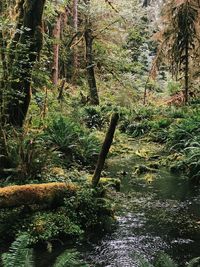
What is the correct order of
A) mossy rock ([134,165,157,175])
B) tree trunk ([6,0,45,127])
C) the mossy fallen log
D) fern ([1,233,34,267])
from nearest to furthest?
fern ([1,233,34,267]) < the mossy fallen log < tree trunk ([6,0,45,127]) < mossy rock ([134,165,157,175])

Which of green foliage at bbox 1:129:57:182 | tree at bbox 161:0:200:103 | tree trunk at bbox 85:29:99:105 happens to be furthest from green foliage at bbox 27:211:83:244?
tree trunk at bbox 85:29:99:105

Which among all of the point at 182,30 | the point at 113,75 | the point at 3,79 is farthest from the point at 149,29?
the point at 3,79

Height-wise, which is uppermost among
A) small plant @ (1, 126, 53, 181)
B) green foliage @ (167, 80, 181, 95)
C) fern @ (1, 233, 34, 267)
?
green foliage @ (167, 80, 181, 95)

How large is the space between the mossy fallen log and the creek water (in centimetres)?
102

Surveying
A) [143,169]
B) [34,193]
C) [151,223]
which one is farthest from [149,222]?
[143,169]

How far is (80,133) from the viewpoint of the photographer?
11.7 meters

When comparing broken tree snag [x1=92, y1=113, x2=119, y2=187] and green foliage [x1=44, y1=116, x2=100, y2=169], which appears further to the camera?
green foliage [x1=44, y1=116, x2=100, y2=169]

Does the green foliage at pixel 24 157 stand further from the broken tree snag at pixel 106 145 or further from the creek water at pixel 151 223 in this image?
the creek water at pixel 151 223

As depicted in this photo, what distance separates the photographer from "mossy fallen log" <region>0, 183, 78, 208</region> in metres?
6.04

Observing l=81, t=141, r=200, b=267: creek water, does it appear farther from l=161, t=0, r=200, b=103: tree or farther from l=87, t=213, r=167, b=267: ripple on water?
l=161, t=0, r=200, b=103: tree

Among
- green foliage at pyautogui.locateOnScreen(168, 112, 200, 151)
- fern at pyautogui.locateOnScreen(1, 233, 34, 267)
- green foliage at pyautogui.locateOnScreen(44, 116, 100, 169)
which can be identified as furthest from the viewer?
green foliage at pyautogui.locateOnScreen(168, 112, 200, 151)

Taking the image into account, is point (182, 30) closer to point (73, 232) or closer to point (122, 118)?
point (122, 118)

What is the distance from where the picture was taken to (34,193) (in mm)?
6227

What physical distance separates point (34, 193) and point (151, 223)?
6.79 ft
